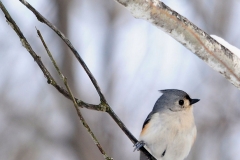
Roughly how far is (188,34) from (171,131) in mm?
767

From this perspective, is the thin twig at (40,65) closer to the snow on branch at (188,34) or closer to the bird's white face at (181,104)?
the snow on branch at (188,34)

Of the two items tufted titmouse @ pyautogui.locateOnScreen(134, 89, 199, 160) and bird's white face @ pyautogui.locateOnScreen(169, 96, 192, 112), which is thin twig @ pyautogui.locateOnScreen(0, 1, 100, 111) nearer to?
tufted titmouse @ pyautogui.locateOnScreen(134, 89, 199, 160)

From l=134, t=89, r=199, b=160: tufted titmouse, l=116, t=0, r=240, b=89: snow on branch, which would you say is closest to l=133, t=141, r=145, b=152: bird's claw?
l=134, t=89, r=199, b=160: tufted titmouse

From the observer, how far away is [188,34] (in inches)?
64.5

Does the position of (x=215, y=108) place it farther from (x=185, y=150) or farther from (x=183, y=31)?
(x=183, y=31)

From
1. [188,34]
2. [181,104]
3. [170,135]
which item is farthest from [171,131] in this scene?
[188,34]

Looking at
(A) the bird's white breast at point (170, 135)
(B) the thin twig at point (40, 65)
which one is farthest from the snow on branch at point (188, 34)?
(A) the bird's white breast at point (170, 135)

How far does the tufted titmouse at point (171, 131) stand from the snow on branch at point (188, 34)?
0.56 metres

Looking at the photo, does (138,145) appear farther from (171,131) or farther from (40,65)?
(40,65)

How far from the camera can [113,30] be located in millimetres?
5262

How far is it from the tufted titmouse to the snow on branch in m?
0.56

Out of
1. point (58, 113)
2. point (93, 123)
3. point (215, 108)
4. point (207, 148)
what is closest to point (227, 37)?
point (215, 108)

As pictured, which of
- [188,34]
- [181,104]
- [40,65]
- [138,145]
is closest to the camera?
[40,65]

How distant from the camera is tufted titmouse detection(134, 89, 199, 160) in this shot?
2236 mm
